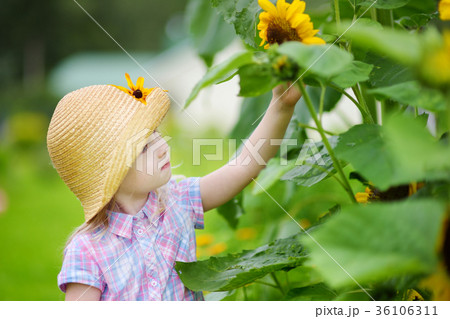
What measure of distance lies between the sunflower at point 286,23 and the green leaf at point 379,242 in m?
0.26

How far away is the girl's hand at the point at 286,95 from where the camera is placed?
2.26 feet

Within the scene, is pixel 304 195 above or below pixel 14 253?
above

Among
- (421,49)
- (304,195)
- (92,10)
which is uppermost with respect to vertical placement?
(92,10)

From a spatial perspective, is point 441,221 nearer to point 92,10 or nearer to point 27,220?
point 27,220

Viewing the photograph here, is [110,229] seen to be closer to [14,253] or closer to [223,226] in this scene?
[223,226]

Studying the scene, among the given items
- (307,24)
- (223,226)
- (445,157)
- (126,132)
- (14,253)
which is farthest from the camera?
(14,253)

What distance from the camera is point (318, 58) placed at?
0.42 m

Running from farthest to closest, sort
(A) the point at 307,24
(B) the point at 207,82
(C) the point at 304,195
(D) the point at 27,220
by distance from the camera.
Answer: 1. (D) the point at 27,220
2. (C) the point at 304,195
3. (A) the point at 307,24
4. (B) the point at 207,82

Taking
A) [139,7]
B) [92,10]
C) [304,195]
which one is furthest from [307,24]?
[139,7]

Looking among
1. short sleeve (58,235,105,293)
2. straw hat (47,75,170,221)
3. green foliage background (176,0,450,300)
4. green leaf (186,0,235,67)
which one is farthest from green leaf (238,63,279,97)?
green leaf (186,0,235,67)

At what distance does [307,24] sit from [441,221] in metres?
0.29

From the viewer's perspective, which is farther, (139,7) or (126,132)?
(139,7)

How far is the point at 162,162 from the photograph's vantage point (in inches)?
28.6

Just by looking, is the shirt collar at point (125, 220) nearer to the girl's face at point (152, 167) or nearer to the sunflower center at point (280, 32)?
the girl's face at point (152, 167)
